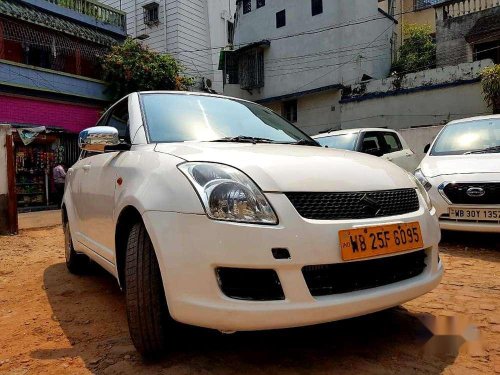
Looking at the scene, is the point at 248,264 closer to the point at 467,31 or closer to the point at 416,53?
the point at 467,31

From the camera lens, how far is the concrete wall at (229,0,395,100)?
1734 cm

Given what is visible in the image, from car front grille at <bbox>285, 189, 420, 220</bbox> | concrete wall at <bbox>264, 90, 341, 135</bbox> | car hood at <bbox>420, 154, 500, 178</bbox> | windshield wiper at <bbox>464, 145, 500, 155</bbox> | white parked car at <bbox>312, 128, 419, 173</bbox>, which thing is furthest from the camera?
concrete wall at <bbox>264, 90, 341, 135</bbox>

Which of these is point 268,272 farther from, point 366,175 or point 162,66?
point 162,66

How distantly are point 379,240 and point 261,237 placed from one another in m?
0.56

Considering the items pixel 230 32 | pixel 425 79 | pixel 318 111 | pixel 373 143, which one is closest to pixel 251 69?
pixel 230 32

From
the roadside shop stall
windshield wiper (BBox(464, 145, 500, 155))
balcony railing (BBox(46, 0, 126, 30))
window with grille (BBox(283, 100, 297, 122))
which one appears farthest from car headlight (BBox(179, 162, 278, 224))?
window with grille (BBox(283, 100, 297, 122))

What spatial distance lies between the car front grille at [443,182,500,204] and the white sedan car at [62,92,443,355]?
2007 millimetres

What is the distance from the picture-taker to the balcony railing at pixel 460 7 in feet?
48.4

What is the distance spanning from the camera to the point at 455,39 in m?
15.1

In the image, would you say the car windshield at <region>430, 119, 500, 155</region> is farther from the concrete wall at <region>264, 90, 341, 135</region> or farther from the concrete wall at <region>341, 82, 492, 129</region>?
the concrete wall at <region>264, 90, 341, 135</region>

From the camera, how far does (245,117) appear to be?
2.91m

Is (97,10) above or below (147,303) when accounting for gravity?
above

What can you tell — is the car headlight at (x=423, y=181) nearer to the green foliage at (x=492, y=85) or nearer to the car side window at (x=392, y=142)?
the car side window at (x=392, y=142)

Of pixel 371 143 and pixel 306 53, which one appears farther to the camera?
pixel 306 53
